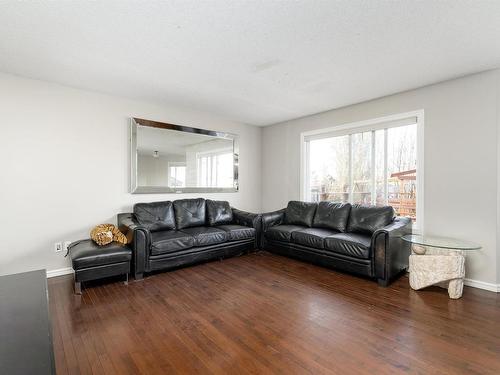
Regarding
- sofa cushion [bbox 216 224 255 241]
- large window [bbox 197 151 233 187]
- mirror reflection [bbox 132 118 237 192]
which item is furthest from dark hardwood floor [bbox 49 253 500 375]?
large window [bbox 197 151 233 187]

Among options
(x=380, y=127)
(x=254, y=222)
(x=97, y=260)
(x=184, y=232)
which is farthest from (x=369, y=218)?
(x=97, y=260)

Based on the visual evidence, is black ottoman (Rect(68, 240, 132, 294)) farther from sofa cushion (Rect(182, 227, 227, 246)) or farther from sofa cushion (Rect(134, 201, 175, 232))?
sofa cushion (Rect(182, 227, 227, 246))

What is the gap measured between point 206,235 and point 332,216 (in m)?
2.00

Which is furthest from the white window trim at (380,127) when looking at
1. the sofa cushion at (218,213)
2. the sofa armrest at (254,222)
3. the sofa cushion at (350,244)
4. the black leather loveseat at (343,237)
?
the sofa cushion at (218,213)

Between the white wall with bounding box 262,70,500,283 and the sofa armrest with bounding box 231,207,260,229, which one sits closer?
the white wall with bounding box 262,70,500,283

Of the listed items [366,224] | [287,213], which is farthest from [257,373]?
[287,213]

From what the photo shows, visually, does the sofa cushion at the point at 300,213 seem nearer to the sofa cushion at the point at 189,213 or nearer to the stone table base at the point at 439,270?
the sofa cushion at the point at 189,213

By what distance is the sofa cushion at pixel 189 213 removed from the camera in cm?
416

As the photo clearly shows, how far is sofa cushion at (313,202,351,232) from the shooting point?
3980 mm

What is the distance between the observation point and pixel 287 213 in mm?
4750

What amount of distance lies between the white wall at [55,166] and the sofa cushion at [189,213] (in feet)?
2.00

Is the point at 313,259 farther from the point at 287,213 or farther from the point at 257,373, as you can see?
the point at 257,373

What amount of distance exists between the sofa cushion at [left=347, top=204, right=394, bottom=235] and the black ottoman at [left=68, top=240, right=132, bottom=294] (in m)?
3.10

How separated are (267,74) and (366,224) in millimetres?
2437
